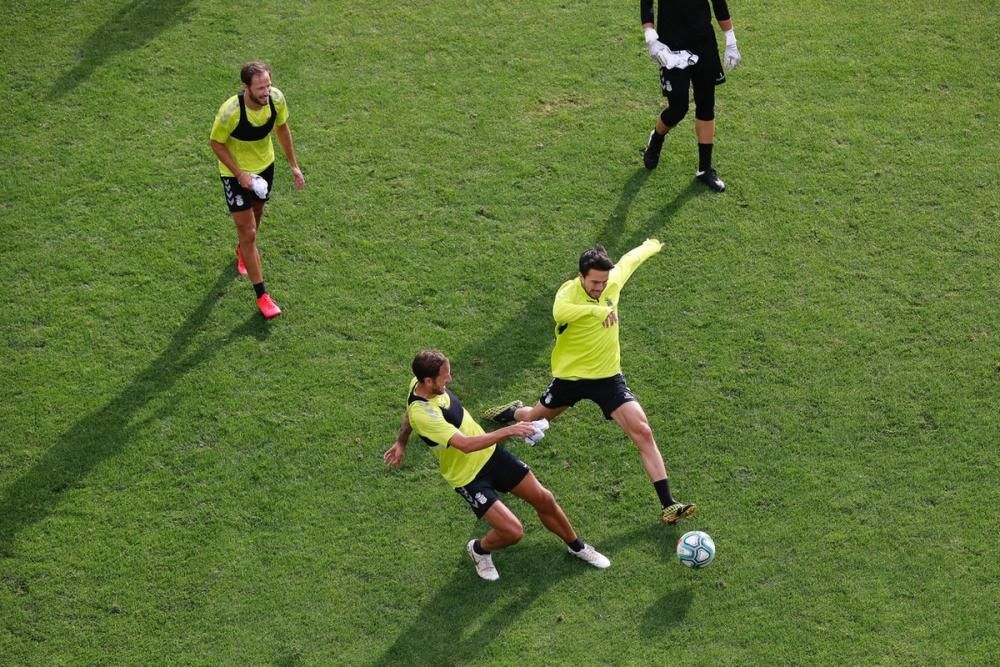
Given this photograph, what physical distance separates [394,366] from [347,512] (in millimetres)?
1599

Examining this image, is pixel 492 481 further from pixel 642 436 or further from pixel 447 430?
pixel 642 436

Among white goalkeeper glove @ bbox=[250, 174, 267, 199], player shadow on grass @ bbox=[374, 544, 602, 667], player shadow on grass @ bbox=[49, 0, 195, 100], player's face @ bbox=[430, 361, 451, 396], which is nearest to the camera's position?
player's face @ bbox=[430, 361, 451, 396]

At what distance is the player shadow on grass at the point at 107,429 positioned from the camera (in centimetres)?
886

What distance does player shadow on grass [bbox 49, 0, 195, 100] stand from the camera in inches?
495

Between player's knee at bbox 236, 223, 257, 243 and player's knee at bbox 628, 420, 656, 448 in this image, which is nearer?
player's knee at bbox 628, 420, 656, 448

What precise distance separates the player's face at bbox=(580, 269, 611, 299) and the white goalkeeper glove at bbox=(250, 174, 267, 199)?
3181 millimetres

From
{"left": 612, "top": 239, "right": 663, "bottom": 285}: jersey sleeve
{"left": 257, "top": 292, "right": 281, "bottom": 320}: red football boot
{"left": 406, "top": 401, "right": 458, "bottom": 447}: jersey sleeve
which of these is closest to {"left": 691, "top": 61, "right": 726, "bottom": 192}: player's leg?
{"left": 612, "top": 239, "right": 663, "bottom": 285}: jersey sleeve

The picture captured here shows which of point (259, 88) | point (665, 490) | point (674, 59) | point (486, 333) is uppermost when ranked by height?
point (259, 88)

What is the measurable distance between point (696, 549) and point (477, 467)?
1796mm

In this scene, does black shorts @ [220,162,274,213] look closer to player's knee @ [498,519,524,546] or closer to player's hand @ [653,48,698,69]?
player's knee @ [498,519,524,546]

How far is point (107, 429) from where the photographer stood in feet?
30.9

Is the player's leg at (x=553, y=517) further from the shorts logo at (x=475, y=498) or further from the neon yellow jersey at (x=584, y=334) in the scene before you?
the neon yellow jersey at (x=584, y=334)

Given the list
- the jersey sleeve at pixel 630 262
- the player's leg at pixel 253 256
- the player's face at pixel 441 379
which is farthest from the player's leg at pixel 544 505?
the player's leg at pixel 253 256

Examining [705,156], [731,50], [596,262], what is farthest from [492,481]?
[731,50]
